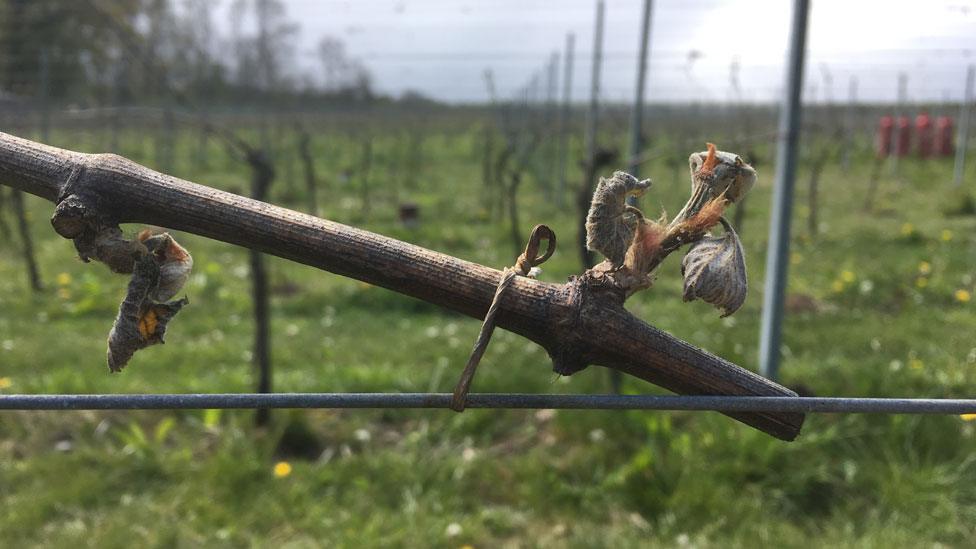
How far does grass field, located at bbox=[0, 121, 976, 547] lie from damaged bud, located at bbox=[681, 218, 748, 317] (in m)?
2.14

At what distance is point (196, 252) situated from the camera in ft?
24.2

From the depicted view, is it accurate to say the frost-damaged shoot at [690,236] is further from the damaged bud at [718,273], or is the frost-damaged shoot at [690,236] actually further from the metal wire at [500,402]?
the metal wire at [500,402]

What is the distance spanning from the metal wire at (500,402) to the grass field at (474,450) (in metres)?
2.02

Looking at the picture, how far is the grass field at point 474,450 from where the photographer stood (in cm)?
289

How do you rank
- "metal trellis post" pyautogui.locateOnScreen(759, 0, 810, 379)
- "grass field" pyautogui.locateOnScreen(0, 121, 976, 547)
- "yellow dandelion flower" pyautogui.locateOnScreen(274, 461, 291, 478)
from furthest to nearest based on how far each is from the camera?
"metal trellis post" pyautogui.locateOnScreen(759, 0, 810, 379)
"yellow dandelion flower" pyautogui.locateOnScreen(274, 461, 291, 478)
"grass field" pyautogui.locateOnScreen(0, 121, 976, 547)

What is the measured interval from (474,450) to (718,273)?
9.18 feet

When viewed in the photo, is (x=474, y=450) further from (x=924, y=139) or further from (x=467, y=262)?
(x=924, y=139)

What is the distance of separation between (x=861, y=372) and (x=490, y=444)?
1647 millimetres

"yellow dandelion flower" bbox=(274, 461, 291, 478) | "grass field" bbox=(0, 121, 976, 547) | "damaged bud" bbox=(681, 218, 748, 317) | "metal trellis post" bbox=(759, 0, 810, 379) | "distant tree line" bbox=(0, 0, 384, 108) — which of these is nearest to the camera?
"damaged bud" bbox=(681, 218, 748, 317)

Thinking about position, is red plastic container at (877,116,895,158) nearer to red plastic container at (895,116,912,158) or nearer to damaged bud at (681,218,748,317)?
red plastic container at (895,116,912,158)

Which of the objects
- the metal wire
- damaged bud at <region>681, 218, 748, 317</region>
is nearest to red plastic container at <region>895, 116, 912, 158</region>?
the metal wire

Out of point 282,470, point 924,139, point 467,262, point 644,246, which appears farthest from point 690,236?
point 924,139

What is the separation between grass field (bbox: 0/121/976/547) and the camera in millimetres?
2887

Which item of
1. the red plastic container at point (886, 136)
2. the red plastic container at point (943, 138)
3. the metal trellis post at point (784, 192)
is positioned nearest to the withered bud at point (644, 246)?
the metal trellis post at point (784, 192)
